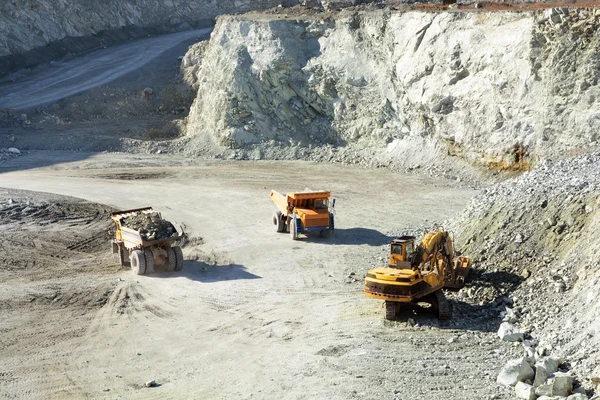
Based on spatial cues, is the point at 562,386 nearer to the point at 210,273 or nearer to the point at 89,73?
the point at 210,273

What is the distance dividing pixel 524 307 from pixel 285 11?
28328 millimetres

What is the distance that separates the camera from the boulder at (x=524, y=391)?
13.2m

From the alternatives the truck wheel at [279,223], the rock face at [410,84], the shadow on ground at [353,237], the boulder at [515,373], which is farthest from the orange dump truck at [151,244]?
the rock face at [410,84]

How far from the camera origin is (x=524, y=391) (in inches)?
524

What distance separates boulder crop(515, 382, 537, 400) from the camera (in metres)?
13.2

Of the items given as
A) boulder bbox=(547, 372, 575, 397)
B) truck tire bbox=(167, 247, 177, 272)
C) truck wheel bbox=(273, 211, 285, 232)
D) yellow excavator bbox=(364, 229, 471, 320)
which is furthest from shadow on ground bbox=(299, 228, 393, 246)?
boulder bbox=(547, 372, 575, 397)

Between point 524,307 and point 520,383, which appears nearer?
point 520,383

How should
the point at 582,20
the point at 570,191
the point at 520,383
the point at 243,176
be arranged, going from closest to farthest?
the point at 520,383
the point at 570,191
the point at 582,20
the point at 243,176

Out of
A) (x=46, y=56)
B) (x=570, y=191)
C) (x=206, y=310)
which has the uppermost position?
(x=46, y=56)

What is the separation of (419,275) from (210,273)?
24.3 feet

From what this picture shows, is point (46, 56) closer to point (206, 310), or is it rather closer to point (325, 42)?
point (325, 42)

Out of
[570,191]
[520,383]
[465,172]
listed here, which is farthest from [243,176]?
[520,383]

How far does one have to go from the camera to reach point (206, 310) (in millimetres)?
19062

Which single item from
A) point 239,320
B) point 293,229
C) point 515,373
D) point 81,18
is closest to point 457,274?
point 515,373
